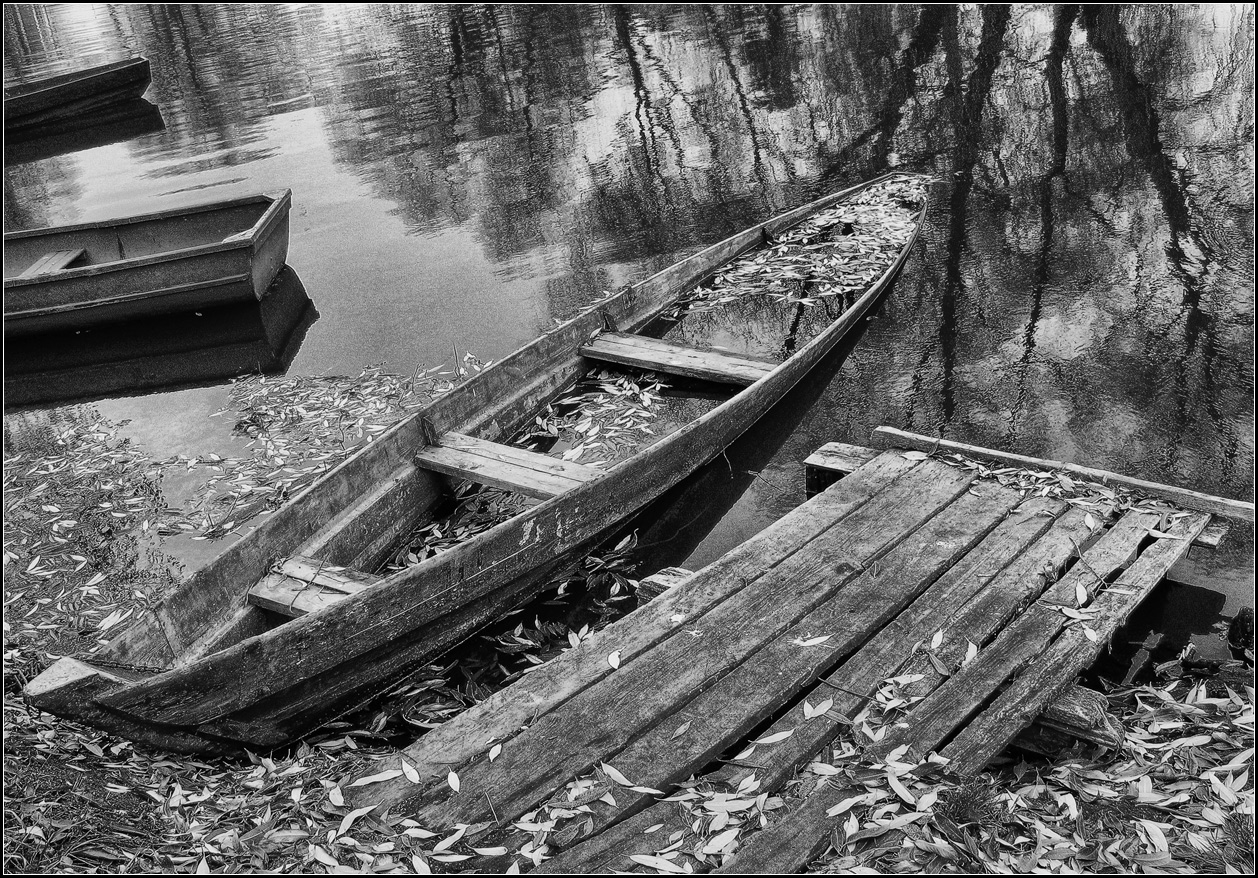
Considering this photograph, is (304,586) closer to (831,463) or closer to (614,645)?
(614,645)

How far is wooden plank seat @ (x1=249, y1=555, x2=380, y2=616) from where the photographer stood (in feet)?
19.5

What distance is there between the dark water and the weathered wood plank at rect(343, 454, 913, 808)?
3.77 feet

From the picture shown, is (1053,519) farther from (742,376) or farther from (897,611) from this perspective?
(742,376)

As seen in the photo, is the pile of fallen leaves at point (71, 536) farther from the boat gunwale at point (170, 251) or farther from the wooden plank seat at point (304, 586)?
the boat gunwale at point (170, 251)

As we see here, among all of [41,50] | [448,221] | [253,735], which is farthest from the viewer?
[41,50]

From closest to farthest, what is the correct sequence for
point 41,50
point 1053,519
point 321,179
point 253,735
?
1. point 253,735
2. point 1053,519
3. point 321,179
4. point 41,50

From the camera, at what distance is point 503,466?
24.1 ft

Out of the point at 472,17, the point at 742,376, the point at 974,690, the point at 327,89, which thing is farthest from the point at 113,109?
the point at 974,690

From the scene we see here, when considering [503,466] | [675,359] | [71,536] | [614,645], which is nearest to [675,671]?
[614,645]

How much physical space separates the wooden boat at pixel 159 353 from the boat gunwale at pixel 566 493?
4301 millimetres

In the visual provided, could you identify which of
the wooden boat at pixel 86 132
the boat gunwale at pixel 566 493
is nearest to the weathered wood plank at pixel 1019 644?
the boat gunwale at pixel 566 493

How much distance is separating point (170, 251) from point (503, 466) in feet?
22.7

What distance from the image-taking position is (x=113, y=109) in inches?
961

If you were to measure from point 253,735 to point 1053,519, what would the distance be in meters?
4.71
